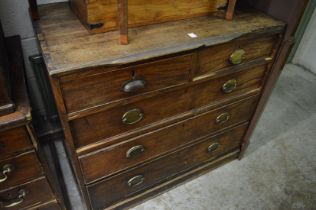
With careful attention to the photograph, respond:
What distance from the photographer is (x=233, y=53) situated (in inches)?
41.8

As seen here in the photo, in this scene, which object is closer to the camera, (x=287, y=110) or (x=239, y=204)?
(x=239, y=204)

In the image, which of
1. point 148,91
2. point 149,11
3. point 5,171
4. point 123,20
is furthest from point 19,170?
point 149,11

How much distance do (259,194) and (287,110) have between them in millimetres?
957

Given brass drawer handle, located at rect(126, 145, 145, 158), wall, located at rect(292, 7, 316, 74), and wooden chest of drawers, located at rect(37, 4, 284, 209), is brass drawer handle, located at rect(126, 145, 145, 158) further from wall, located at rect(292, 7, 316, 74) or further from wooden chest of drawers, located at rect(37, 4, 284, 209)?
wall, located at rect(292, 7, 316, 74)

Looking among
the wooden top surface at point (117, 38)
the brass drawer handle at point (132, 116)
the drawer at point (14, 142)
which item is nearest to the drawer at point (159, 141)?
the brass drawer handle at point (132, 116)

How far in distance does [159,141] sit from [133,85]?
1.32 feet

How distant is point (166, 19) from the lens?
103cm

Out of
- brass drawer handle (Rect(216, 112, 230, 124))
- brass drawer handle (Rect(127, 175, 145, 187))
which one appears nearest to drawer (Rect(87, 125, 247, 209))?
brass drawer handle (Rect(127, 175, 145, 187))

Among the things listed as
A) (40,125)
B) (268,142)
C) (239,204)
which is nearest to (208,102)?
(239,204)

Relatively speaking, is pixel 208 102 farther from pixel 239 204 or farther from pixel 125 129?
pixel 239 204

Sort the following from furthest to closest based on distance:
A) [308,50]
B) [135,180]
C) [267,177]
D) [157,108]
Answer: [308,50] → [267,177] → [135,180] → [157,108]

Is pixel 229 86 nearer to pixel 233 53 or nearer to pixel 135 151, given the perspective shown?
pixel 233 53

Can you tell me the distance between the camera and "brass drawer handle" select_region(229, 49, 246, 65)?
1.07 meters

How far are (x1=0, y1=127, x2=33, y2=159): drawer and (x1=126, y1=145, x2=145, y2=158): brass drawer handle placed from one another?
391mm
